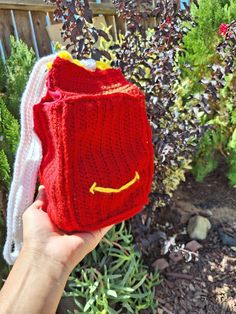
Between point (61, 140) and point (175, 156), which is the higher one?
point (61, 140)

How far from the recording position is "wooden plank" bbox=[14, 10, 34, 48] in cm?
289

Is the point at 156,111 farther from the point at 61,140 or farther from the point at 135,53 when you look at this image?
the point at 61,140

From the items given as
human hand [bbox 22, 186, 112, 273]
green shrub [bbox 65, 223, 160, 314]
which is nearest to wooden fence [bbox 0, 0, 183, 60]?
green shrub [bbox 65, 223, 160, 314]

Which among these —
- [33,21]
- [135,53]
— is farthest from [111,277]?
[33,21]

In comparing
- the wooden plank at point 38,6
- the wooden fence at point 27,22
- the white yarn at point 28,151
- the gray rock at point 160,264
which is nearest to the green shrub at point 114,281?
the gray rock at point 160,264

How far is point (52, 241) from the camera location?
1.07m

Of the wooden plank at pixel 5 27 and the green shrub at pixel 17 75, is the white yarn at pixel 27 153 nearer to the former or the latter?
the green shrub at pixel 17 75

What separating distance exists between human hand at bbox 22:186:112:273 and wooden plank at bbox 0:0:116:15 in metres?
2.09

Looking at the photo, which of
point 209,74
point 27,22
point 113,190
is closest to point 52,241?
point 113,190

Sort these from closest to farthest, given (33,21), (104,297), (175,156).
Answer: (104,297) → (175,156) → (33,21)

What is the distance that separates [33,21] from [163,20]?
4.66 feet

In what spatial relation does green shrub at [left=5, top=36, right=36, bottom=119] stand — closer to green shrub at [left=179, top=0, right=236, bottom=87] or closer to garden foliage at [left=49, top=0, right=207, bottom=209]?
garden foliage at [left=49, top=0, right=207, bottom=209]

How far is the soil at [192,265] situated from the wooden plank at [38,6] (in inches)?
64.3

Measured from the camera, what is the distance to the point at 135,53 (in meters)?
1.84
